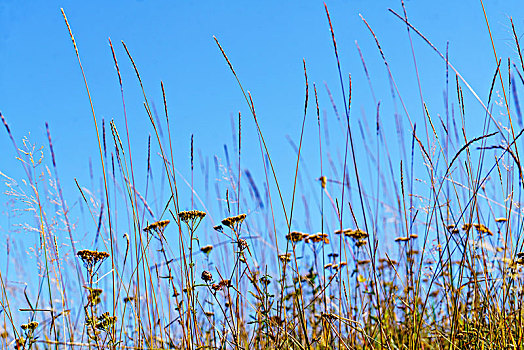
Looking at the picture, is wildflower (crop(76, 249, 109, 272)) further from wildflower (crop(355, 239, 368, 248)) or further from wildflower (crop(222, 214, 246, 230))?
wildflower (crop(355, 239, 368, 248))

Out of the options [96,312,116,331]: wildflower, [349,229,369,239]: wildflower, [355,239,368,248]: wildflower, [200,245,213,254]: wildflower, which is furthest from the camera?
[355,239,368,248]: wildflower

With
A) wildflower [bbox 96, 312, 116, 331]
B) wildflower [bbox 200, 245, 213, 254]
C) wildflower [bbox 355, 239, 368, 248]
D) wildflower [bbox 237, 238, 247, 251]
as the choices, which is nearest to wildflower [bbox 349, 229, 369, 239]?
wildflower [bbox 355, 239, 368, 248]

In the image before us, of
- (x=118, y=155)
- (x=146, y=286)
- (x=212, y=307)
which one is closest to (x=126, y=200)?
(x=118, y=155)

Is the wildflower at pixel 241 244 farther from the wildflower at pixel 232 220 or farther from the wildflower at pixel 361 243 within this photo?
the wildflower at pixel 361 243

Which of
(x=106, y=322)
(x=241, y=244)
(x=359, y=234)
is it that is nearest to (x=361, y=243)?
(x=359, y=234)

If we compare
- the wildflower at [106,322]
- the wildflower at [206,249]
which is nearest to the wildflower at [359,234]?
the wildflower at [206,249]

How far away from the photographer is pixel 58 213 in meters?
1.92

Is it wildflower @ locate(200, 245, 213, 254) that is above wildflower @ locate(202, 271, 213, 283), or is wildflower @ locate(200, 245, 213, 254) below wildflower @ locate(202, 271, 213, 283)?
above

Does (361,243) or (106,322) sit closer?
(106,322)

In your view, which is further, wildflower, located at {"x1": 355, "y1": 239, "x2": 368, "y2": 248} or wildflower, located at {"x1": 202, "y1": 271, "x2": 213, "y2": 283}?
wildflower, located at {"x1": 355, "y1": 239, "x2": 368, "y2": 248}

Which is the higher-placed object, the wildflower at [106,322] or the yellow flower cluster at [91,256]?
the yellow flower cluster at [91,256]

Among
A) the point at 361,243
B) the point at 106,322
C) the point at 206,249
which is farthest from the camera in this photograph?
the point at 361,243

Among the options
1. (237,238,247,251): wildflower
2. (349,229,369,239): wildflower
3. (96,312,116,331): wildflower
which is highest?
(349,229,369,239): wildflower

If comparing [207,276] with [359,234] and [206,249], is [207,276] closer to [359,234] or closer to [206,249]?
[206,249]
